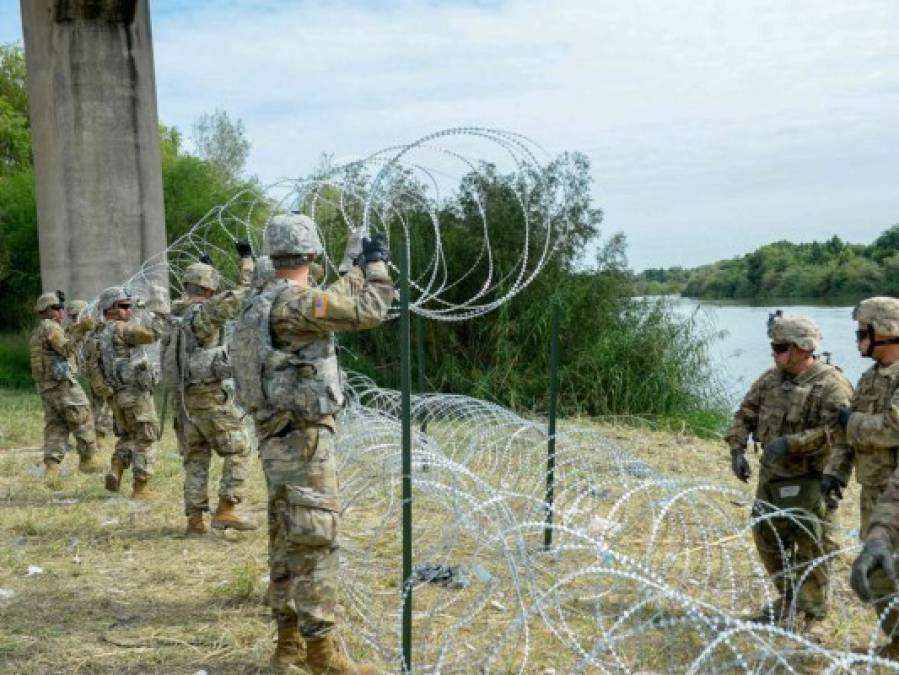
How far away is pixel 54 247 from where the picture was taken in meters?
14.7

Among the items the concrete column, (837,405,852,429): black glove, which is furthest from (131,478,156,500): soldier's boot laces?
the concrete column

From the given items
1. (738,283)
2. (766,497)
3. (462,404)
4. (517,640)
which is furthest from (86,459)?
(738,283)

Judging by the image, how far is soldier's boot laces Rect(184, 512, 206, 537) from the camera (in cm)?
671

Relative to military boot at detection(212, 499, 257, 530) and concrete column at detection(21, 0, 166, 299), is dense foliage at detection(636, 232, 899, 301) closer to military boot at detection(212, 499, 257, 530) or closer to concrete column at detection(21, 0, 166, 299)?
military boot at detection(212, 499, 257, 530)

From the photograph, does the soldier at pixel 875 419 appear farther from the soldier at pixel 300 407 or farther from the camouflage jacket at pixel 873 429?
the soldier at pixel 300 407

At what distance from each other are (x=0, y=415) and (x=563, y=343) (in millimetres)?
7632

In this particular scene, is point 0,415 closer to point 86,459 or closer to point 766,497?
point 86,459

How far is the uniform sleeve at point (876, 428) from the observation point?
3.96 m

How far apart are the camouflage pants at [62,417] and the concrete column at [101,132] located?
210 inches

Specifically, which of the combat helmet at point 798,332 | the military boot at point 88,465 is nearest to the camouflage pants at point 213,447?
the military boot at point 88,465

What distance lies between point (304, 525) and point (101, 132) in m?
11.2

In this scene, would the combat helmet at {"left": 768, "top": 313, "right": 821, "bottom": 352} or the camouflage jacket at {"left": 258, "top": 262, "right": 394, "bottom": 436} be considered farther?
the combat helmet at {"left": 768, "top": 313, "right": 821, "bottom": 352}

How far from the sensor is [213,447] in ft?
22.2

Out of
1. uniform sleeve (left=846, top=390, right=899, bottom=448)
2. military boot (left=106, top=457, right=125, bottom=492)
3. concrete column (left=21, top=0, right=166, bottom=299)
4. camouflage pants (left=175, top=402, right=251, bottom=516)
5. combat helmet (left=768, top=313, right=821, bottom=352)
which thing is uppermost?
concrete column (left=21, top=0, right=166, bottom=299)
